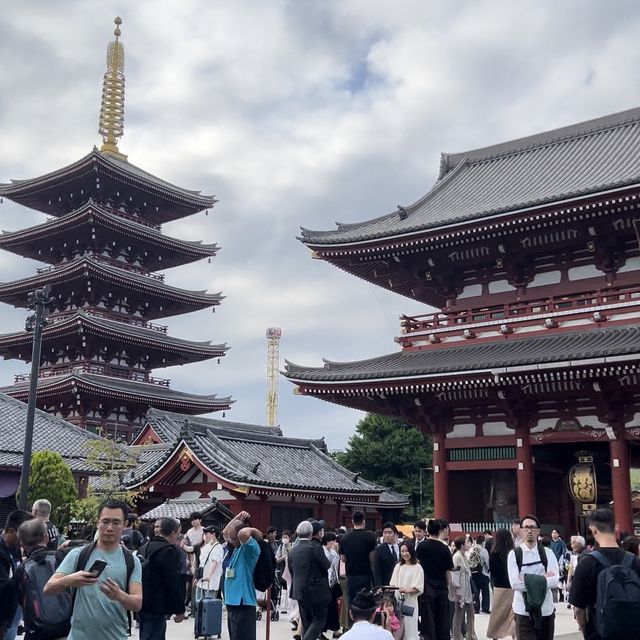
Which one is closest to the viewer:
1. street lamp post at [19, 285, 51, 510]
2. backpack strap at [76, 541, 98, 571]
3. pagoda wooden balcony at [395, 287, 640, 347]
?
backpack strap at [76, 541, 98, 571]

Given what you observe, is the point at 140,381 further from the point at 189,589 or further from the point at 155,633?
the point at 155,633

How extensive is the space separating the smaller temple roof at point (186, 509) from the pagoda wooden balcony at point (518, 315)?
6.92 m

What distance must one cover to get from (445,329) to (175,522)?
1559 cm

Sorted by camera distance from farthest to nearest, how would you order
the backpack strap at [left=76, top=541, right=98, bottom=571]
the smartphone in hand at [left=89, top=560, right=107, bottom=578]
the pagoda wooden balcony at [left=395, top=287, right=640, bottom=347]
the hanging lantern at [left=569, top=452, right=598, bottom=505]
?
the hanging lantern at [left=569, top=452, right=598, bottom=505], the pagoda wooden balcony at [left=395, top=287, right=640, bottom=347], the backpack strap at [left=76, top=541, right=98, bottom=571], the smartphone in hand at [left=89, top=560, right=107, bottom=578]

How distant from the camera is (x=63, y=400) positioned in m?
45.1

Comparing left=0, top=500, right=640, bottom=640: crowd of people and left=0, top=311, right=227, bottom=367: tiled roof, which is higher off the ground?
left=0, top=311, right=227, bottom=367: tiled roof

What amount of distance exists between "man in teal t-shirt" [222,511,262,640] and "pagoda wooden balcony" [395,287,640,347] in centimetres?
1340

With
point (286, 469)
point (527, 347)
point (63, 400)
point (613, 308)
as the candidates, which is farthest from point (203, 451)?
point (63, 400)

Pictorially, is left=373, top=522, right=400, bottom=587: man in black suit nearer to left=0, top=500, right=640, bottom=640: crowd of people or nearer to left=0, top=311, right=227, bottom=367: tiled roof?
left=0, top=500, right=640, bottom=640: crowd of people

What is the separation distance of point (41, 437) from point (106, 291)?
16546 mm

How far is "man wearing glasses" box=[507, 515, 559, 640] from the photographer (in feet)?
28.7

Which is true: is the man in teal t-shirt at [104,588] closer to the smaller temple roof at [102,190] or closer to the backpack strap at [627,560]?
the backpack strap at [627,560]

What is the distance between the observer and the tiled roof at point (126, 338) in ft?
143

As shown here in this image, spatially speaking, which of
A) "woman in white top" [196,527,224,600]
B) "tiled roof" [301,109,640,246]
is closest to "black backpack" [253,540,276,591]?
"woman in white top" [196,527,224,600]
